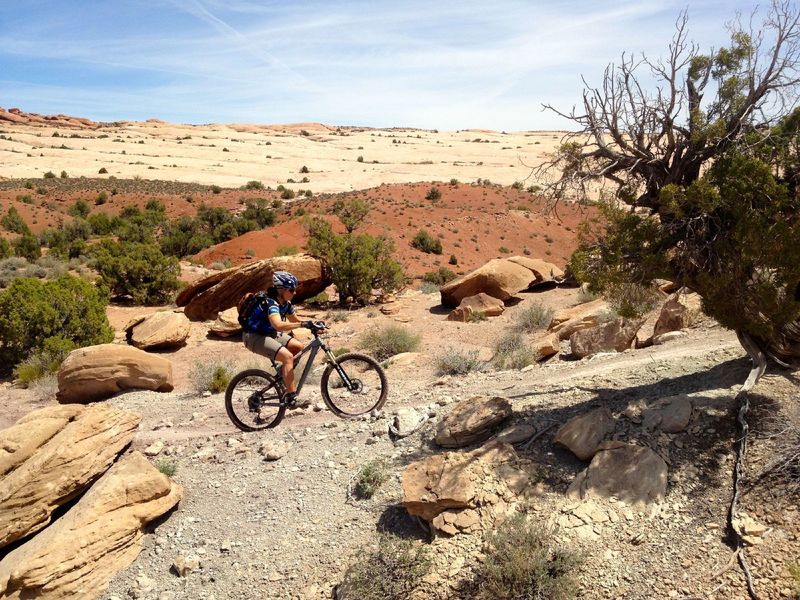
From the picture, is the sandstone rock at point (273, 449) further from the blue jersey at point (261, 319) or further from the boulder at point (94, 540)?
the blue jersey at point (261, 319)

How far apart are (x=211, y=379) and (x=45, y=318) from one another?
17.6ft

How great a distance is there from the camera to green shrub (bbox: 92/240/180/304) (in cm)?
1836

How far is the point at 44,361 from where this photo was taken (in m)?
12.0

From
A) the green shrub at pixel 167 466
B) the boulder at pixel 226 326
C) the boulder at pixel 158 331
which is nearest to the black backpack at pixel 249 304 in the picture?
the green shrub at pixel 167 466

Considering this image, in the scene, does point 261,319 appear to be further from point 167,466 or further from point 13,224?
point 13,224

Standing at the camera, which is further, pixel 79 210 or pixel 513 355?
pixel 79 210

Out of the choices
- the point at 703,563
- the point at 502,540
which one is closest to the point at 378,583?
the point at 502,540

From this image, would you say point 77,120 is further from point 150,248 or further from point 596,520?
point 596,520

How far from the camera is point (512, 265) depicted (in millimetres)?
18047

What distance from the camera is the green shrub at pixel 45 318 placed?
40.8 feet

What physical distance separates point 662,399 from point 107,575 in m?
5.16

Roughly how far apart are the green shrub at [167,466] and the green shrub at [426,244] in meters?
23.3

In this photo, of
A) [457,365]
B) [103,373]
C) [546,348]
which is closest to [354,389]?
[457,365]

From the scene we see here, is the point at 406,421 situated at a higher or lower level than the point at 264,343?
lower
